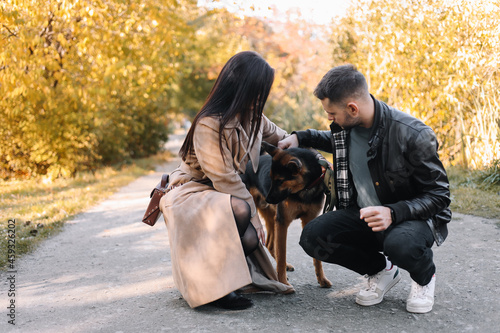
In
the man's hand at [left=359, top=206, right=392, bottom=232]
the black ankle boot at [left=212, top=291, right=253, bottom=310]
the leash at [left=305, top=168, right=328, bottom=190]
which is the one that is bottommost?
the black ankle boot at [left=212, top=291, right=253, bottom=310]

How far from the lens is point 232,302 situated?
3434mm

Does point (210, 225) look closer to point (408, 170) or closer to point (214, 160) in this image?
point (214, 160)

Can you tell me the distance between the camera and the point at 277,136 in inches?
168

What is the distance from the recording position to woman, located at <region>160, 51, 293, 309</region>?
10.8 ft

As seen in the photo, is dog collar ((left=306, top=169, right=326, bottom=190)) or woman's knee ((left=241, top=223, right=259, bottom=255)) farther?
dog collar ((left=306, top=169, right=326, bottom=190))

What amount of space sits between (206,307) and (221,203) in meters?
0.82

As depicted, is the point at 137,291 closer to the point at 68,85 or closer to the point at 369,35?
the point at 68,85

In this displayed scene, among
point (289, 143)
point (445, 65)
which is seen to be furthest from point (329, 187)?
point (445, 65)

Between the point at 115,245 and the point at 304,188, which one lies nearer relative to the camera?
the point at 304,188

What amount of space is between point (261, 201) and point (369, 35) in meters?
6.87

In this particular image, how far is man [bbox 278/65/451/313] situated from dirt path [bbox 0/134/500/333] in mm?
268

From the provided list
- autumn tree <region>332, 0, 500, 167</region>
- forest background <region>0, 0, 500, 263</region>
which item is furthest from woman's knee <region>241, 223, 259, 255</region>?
autumn tree <region>332, 0, 500, 167</region>

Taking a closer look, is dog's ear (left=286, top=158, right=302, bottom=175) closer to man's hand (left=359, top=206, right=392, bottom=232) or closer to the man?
the man

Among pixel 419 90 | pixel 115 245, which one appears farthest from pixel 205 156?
pixel 419 90
